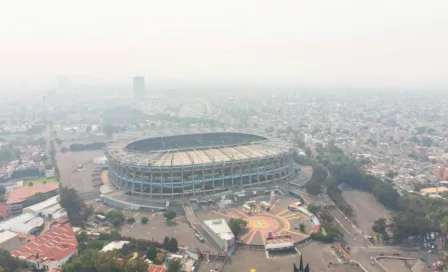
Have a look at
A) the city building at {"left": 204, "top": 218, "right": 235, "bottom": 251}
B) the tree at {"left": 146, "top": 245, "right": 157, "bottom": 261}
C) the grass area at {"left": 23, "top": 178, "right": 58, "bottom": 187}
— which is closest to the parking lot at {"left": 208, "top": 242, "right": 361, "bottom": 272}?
the city building at {"left": 204, "top": 218, "right": 235, "bottom": 251}

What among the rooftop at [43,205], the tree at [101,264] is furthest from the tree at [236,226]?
the rooftop at [43,205]

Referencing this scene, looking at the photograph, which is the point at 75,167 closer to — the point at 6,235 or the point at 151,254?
the point at 6,235

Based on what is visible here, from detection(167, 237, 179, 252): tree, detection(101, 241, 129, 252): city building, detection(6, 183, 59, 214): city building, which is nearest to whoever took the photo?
detection(101, 241, 129, 252): city building

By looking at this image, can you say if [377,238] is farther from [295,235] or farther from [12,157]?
[12,157]

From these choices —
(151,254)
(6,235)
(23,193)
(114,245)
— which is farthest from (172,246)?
(23,193)

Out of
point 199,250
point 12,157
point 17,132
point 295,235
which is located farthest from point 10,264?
point 17,132

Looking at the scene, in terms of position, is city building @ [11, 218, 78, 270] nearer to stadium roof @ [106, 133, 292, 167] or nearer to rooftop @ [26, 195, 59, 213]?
rooftop @ [26, 195, 59, 213]
